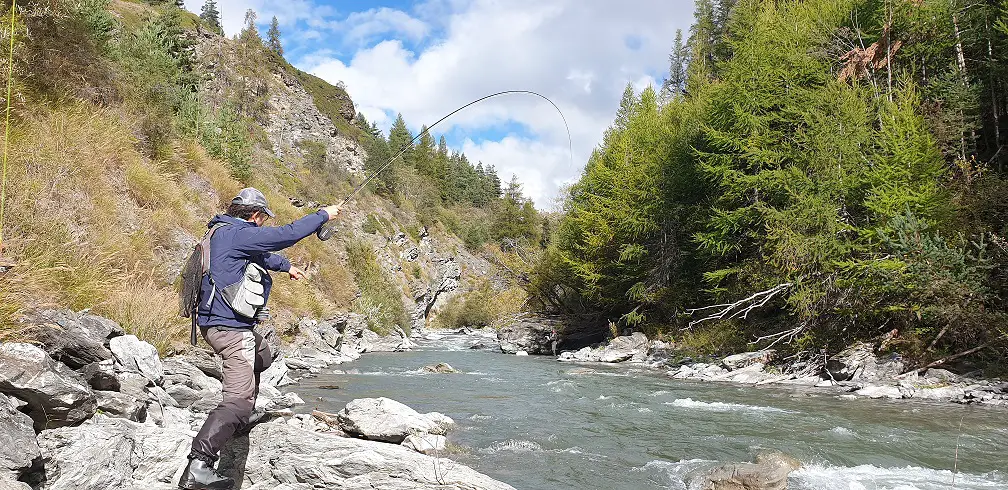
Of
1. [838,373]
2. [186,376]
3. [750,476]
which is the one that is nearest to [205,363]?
[186,376]

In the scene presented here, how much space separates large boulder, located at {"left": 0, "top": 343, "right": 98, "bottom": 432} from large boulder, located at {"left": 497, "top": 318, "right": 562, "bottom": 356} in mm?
21460

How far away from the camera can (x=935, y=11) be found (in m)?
15.2

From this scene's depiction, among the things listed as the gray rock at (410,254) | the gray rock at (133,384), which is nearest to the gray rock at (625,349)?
the gray rock at (133,384)

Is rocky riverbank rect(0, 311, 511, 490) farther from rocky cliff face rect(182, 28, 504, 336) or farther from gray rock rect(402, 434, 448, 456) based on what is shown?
rocky cliff face rect(182, 28, 504, 336)

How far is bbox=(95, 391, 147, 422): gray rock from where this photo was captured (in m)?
4.37

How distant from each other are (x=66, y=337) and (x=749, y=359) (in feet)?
48.6

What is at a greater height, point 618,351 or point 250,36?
point 250,36

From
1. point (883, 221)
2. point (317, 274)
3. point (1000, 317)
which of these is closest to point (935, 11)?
point (883, 221)

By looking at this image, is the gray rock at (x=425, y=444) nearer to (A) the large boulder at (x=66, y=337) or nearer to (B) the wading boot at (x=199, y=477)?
(B) the wading boot at (x=199, y=477)

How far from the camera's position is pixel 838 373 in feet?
42.2

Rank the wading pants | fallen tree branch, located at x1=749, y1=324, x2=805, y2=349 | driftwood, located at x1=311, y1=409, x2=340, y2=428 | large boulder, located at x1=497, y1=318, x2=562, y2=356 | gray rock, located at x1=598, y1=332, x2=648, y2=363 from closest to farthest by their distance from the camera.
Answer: the wading pants, driftwood, located at x1=311, y1=409, x2=340, y2=428, fallen tree branch, located at x1=749, y1=324, x2=805, y2=349, gray rock, located at x1=598, y1=332, x2=648, y2=363, large boulder, located at x1=497, y1=318, x2=562, y2=356

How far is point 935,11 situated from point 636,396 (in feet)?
44.8

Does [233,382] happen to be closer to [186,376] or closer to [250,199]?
[250,199]

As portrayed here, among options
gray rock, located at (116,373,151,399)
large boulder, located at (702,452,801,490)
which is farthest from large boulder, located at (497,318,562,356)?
gray rock, located at (116,373,151,399)
